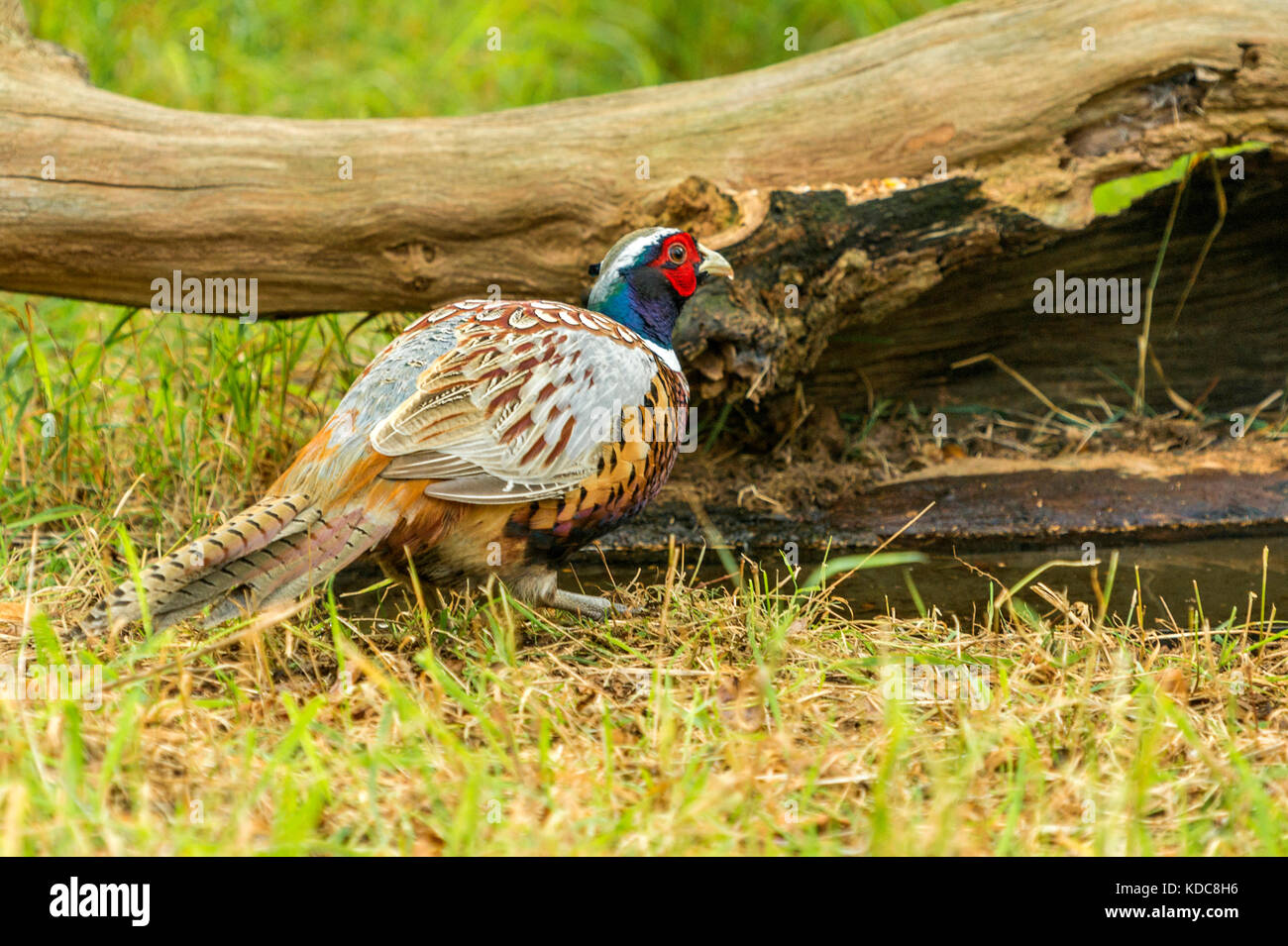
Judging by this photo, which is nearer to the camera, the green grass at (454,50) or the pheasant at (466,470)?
the pheasant at (466,470)

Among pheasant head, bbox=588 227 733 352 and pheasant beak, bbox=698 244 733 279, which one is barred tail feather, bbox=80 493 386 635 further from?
pheasant beak, bbox=698 244 733 279

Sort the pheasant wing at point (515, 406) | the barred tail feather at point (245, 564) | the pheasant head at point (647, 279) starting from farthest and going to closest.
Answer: the pheasant head at point (647, 279) < the pheasant wing at point (515, 406) < the barred tail feather at point (245, 564)

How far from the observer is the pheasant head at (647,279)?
343 cm

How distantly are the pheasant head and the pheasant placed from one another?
12 cm

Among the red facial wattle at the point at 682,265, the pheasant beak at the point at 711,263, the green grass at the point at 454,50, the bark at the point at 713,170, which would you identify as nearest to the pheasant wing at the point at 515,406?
the red facial wattle at the point at 682,265

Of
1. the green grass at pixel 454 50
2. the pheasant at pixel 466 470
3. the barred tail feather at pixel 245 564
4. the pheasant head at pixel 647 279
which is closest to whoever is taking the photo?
the barred tail feather at pixel 245 564

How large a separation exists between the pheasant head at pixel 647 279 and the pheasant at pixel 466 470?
0.12 m

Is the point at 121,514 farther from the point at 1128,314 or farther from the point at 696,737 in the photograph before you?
the point at 1128,314

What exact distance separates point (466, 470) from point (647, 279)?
35.4 inches

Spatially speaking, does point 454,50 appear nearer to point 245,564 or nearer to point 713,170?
point 713,170

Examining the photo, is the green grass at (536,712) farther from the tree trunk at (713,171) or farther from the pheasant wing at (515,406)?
the tree trunk at (713,171)

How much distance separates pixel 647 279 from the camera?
3.43 metres

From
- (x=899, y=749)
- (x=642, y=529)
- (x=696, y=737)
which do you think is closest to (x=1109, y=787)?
(x=899, y=749)

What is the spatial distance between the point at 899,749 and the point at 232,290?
9.25 ft
